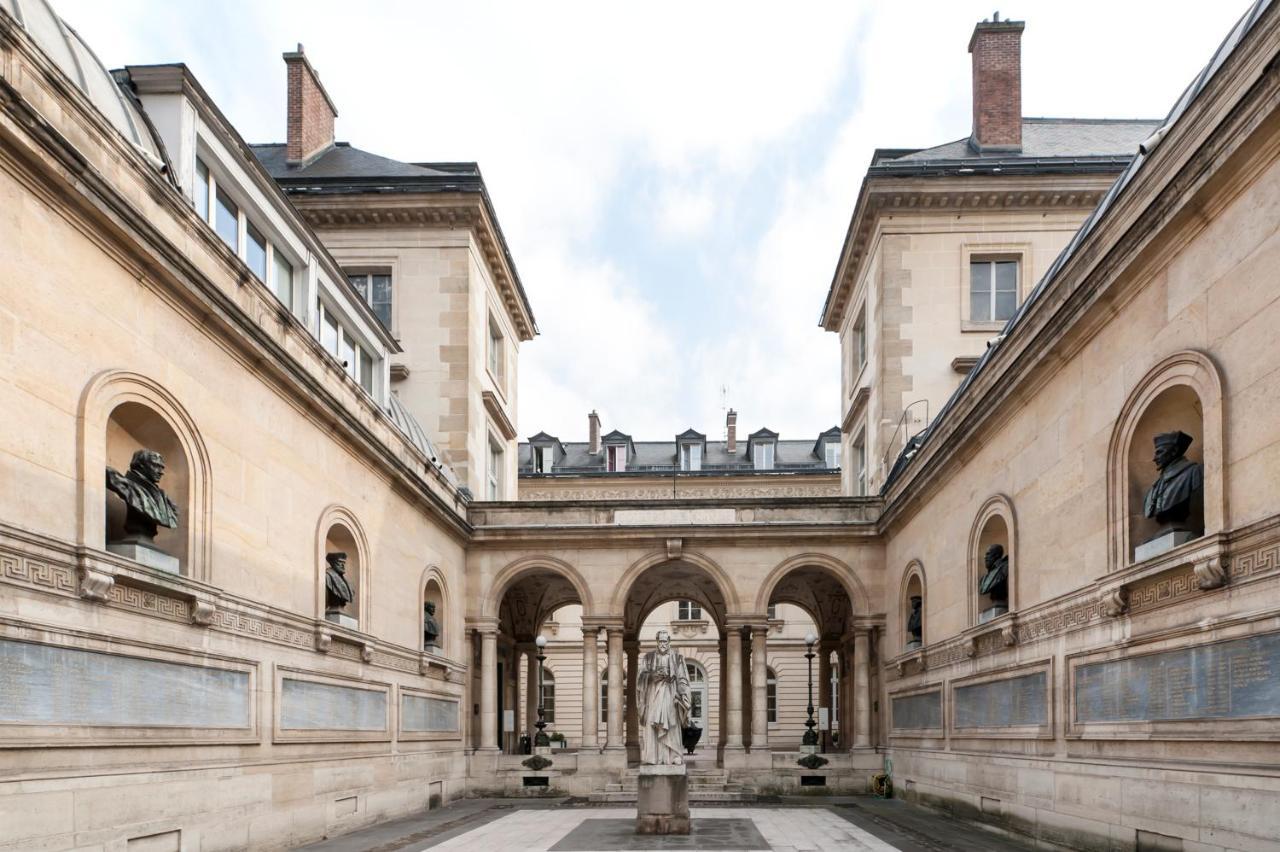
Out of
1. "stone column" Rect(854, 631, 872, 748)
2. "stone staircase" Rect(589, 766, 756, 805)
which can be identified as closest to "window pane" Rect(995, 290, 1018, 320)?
"stone column" Rect(854, 631, 872, 748)

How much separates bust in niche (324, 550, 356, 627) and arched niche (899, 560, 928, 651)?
10893 mm

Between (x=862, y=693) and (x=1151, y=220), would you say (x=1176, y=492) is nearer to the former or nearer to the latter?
(x=1151, y=220)

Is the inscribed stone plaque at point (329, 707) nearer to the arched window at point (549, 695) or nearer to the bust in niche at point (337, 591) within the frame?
the bust in niche at point (337, 591)

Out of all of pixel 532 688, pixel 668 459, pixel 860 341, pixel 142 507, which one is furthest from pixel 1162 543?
pixel 668 459

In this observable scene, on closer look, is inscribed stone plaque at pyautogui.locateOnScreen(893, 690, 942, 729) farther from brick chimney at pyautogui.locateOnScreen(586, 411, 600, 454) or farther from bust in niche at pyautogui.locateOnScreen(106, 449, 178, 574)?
brick chimney at pyautogui.locateOnScreen(586, 411, 600, 454)

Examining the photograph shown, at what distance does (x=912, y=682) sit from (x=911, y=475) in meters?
4.13

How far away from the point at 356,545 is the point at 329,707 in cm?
291

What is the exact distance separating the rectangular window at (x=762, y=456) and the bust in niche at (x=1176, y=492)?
51576mm

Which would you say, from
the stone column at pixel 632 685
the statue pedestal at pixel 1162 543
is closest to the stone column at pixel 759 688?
the stone column at pixel 632 685

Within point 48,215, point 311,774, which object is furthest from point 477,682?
point 48,215

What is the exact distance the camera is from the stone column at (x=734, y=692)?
27.7 m

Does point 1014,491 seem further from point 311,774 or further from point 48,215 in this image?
point 48,215

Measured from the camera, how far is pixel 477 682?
29156 mm

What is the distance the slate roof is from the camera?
202ft
